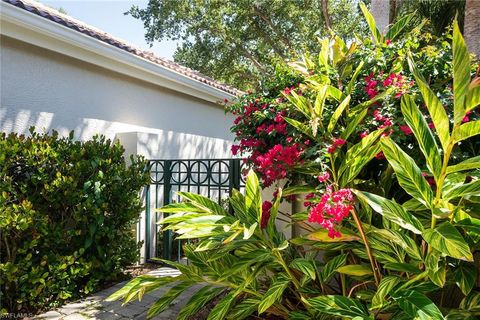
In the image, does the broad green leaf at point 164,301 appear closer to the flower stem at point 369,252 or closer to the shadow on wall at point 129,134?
the flower stem at point 369,252

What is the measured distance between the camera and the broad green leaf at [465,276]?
2049 mm

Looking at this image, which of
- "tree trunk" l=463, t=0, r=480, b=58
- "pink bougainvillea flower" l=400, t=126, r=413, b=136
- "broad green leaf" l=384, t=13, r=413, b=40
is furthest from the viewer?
"tree trunk" l=463, t=0, r=480, b=58

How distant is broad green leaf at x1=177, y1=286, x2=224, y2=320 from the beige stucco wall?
2806mm

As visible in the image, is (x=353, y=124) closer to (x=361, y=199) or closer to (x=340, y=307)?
(x=361, y=199)

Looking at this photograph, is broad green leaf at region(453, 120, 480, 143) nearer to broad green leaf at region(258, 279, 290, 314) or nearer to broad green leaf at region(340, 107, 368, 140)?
broad green leaf at region(340, 107, 368, 140)

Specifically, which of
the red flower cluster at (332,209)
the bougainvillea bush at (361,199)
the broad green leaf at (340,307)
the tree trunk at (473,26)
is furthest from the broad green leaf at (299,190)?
the tree trunk at (473,26)

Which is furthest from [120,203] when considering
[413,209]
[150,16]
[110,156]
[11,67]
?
[150,16]

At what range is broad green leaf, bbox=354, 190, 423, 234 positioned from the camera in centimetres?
191

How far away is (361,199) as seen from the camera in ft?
7.23

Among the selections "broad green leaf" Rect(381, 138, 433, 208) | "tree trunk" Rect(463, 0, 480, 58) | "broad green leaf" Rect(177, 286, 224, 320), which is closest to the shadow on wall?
"broad green leaf" Rect(177, 286, 224, 320)

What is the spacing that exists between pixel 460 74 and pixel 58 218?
3920 mm

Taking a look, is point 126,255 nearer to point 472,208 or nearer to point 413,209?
point 413,209

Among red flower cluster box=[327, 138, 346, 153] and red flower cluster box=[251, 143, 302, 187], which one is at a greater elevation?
red flower cluster box=[327, 138, 346, 153]

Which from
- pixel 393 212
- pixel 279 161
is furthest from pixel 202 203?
pixel 393 212
